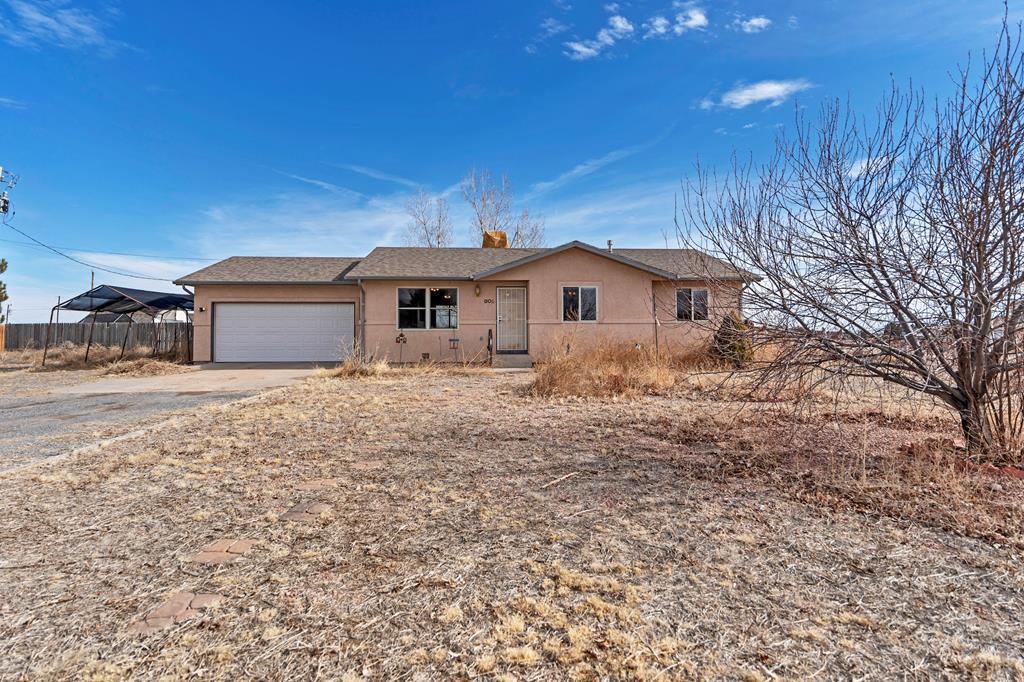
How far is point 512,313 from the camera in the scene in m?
15.3

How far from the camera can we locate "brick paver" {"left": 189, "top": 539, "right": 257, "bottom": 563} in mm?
2385

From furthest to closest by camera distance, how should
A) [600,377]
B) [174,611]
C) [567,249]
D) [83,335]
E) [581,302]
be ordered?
1. [83,335]
2. [581,302]
3. [567,249]
4. [600,377]
5. [174,611]

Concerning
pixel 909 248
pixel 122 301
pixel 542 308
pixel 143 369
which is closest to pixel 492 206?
pixel 542 308

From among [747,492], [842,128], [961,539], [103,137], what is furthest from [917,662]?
[103,137]

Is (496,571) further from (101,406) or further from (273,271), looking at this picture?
(273,271)

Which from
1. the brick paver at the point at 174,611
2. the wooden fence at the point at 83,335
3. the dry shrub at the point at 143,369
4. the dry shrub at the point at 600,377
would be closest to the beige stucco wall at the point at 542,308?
the dry shrub at the point at 600,377

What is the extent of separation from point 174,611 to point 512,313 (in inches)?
533

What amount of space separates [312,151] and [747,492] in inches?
787

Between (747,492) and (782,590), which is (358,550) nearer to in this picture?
(782,590)

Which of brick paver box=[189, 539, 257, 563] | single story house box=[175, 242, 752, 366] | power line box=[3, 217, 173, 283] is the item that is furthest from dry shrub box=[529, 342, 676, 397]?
power line box=[3, 217, 173, 283]

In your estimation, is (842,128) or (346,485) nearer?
(346,485)

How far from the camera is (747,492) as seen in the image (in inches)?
129

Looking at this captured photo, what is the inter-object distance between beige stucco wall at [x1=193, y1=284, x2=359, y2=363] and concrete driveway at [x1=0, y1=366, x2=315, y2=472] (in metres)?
3.19

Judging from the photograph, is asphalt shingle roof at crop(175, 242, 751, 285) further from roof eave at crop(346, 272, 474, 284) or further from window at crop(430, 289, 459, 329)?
window at crop(430, 289, 459, 329)
